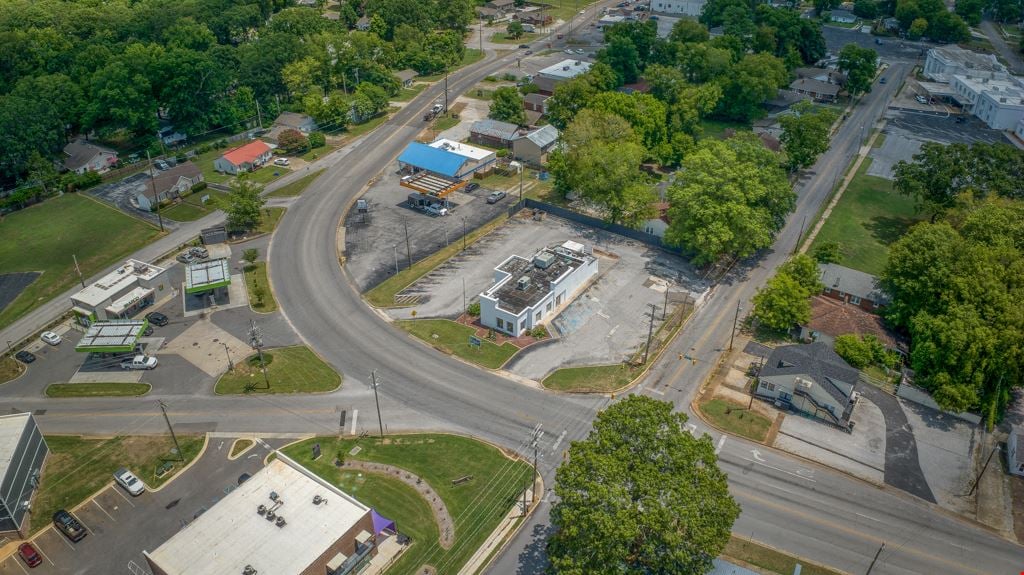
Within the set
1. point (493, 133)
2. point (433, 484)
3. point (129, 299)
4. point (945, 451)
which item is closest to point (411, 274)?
point (129, 299)

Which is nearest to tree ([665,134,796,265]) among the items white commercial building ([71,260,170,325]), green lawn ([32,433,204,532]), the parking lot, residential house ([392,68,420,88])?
the parking lot

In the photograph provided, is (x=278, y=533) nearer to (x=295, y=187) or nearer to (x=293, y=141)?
(x=295, y=187)

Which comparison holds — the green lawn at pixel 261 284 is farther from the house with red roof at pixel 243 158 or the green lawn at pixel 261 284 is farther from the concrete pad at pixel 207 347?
the house with red roof at pixel 243 158

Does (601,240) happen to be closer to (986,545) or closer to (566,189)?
(566,189)

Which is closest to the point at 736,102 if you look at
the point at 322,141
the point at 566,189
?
the point at 566,189

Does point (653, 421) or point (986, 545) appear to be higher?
point (653, 421)

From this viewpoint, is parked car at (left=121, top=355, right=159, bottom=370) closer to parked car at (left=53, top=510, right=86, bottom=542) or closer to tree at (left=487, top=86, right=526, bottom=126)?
parked car at (left=53, top=510, right=86, bottom=542)

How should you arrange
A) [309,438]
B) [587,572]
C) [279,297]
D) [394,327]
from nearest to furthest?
1. [587,572]
2. [309,438]
3. [394,327]
4. [279,297]
